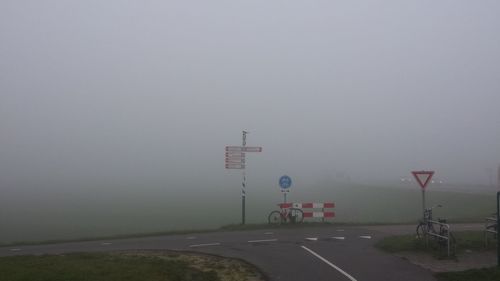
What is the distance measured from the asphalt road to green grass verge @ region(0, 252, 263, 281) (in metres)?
0.85

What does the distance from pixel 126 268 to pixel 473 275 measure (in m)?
6.96

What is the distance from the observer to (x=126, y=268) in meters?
10.8

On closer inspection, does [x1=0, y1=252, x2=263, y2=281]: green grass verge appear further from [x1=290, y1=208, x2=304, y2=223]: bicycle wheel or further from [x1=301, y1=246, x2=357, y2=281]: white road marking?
[x1=290, y1=208, x2=304, y2=223]: bicycle wheel

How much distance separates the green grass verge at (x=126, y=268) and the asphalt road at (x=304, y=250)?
2.78ft

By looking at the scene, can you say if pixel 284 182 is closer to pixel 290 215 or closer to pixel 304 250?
pixel 290 215

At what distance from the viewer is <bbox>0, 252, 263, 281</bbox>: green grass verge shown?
32.1 feet

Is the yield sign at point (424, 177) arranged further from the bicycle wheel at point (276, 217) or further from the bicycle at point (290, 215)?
the bicycle wheel at point (276, 217)

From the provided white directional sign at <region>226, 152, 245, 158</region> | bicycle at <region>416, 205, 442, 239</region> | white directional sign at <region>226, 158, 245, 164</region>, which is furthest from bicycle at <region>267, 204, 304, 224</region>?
bicycle at <region>416, 205, 442, 239</region>

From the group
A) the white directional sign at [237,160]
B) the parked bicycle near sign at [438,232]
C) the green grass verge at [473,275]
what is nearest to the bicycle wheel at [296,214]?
the white directional sign at [237,160]

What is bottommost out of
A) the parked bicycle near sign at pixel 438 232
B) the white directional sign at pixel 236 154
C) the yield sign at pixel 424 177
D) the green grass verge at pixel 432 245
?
the green grass verge at pixel 432 245

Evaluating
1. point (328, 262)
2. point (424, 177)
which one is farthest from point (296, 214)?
point (328, 262)

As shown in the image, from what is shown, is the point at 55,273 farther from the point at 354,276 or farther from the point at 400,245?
the point at 400,245

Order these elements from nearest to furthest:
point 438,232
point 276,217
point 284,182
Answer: point 438,232, point 276,217, point 284,182

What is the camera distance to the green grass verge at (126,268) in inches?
386
